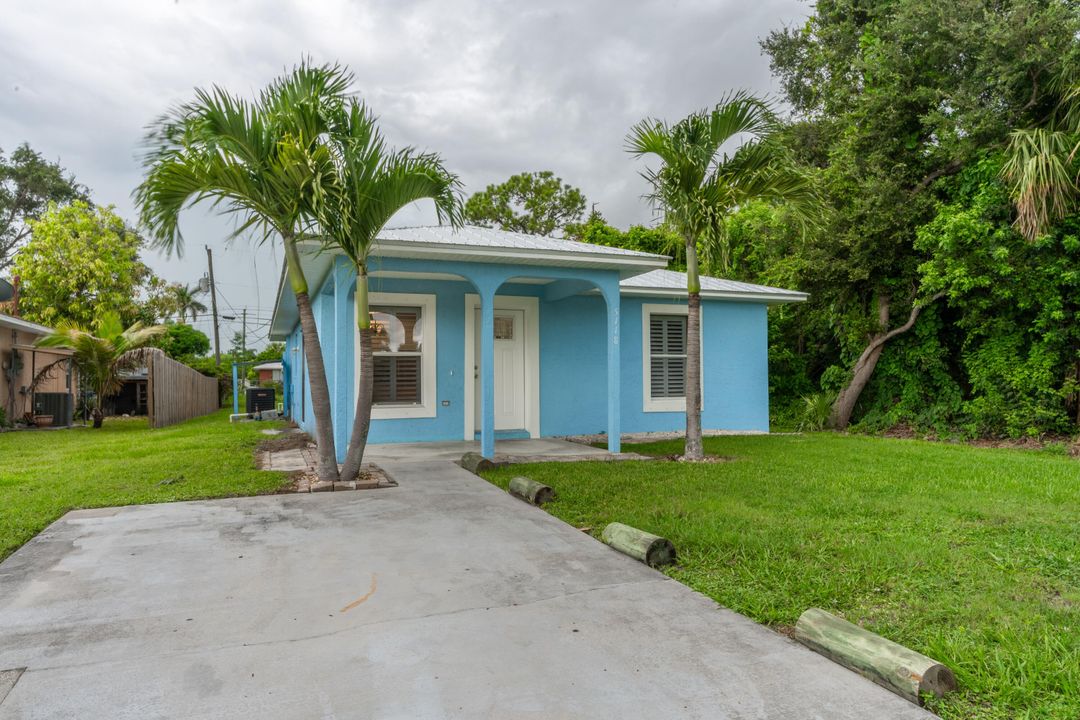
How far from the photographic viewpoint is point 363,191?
600 cm

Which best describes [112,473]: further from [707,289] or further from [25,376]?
[25,376]

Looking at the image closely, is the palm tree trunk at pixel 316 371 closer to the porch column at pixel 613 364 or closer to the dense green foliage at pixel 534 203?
the porch column at pixel 613 364

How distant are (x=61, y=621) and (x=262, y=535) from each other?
60.0 inches

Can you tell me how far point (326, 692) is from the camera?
7.41 feet

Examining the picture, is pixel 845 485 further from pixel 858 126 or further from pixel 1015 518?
pixel 858 126

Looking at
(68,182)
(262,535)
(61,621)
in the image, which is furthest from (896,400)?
(68,182)

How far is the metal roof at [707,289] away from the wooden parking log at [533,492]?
501cm

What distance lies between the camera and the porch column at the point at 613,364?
26.9 feet

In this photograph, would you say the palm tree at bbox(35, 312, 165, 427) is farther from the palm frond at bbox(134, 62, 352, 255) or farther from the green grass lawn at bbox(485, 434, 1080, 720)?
the green grass lawn at bbox(485, 434, 1080, 720)

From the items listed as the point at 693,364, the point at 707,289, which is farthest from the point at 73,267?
the point at 693,364

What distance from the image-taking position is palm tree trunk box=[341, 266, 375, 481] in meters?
6.22

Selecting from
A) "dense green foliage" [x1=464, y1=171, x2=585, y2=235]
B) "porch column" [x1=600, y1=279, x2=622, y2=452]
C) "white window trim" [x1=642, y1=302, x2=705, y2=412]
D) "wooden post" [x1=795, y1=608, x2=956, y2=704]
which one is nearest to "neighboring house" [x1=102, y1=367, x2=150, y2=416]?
"dense green foliage" [x1=464, y1=171, x2=585, y2=235]

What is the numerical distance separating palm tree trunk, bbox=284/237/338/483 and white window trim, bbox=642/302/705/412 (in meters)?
5.85

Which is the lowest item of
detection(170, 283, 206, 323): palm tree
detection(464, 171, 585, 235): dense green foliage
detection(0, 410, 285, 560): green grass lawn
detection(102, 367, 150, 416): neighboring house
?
detection(0, 410, 285, 560): green grass lawn
